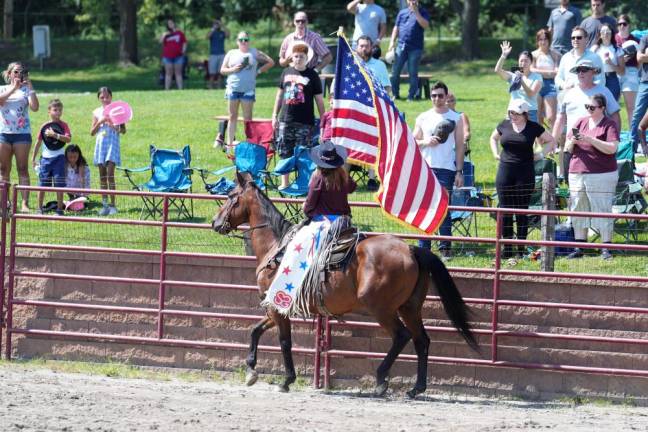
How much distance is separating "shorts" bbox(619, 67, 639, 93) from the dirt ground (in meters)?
8.83

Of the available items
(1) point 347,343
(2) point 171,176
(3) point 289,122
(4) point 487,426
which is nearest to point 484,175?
(3) point 289,122

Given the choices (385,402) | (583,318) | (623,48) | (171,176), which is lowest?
(385,402)

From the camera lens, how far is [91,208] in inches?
685

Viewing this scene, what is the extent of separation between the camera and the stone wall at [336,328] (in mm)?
12867

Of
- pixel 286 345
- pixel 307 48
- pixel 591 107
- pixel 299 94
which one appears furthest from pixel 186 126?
pixel 286 345

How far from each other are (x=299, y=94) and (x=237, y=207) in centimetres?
502

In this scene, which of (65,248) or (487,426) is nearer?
(487,426)

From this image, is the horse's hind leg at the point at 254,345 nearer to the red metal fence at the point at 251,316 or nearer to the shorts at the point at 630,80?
the red metal fence at the point at 251,316

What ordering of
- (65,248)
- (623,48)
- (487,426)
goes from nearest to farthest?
(487,426) < (65,248) < (623,48)

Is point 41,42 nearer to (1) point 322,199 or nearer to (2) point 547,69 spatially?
(2) point 547,69

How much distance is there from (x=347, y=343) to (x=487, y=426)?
8.83 ft

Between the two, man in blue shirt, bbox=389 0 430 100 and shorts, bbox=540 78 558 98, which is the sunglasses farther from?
man in blue shirt, bbox=389 0 430 100

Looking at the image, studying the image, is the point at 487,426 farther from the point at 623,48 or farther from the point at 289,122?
the point at 623,48

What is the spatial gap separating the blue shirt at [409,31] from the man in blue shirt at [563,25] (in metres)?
3.28
